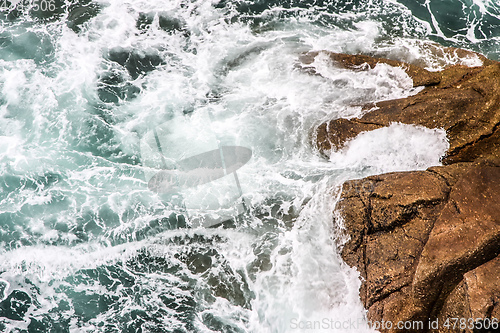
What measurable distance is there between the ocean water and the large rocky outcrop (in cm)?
45

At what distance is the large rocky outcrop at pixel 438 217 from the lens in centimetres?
570

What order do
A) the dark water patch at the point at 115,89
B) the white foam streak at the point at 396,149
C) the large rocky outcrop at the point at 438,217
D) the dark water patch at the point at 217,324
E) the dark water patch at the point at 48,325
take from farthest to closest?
1. the dark water patch at the point at 115,89
2. the white foam streak at the point at 396,149
3. the dark water patch at the point at 48,325
4. the dark water patch at the point at 217,324
5. the large rocky outcrop at the point at 438,217

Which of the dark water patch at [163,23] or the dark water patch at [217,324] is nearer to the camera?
the dark water patch at [217,324]

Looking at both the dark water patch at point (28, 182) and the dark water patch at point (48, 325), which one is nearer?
the dark water patch at point (48, 325)

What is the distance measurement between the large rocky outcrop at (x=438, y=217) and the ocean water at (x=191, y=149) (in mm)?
445

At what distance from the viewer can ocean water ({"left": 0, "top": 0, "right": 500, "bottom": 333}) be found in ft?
25.0

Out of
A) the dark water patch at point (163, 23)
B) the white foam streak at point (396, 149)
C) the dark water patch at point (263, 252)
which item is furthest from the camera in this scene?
the dark water patch at point (163, 23)

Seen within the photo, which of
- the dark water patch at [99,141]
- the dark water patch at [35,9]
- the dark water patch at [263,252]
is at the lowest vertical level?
the dark water patch at [263,252]

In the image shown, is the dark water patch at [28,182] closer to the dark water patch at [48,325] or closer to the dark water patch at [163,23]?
the dark water patch at [48,325]

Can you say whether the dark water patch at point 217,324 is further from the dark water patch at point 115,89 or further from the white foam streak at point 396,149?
the dark water patch at point 115,89

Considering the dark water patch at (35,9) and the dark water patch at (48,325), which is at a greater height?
the dark water patch at (35,9)

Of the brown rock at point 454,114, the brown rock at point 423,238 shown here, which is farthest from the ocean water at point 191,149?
the brown rock at point 423,238

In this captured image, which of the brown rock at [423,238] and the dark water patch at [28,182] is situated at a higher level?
the brown rock at [423,238]

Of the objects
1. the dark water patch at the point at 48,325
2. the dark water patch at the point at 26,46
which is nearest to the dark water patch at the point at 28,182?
the dark water patch at the point at 48,325
